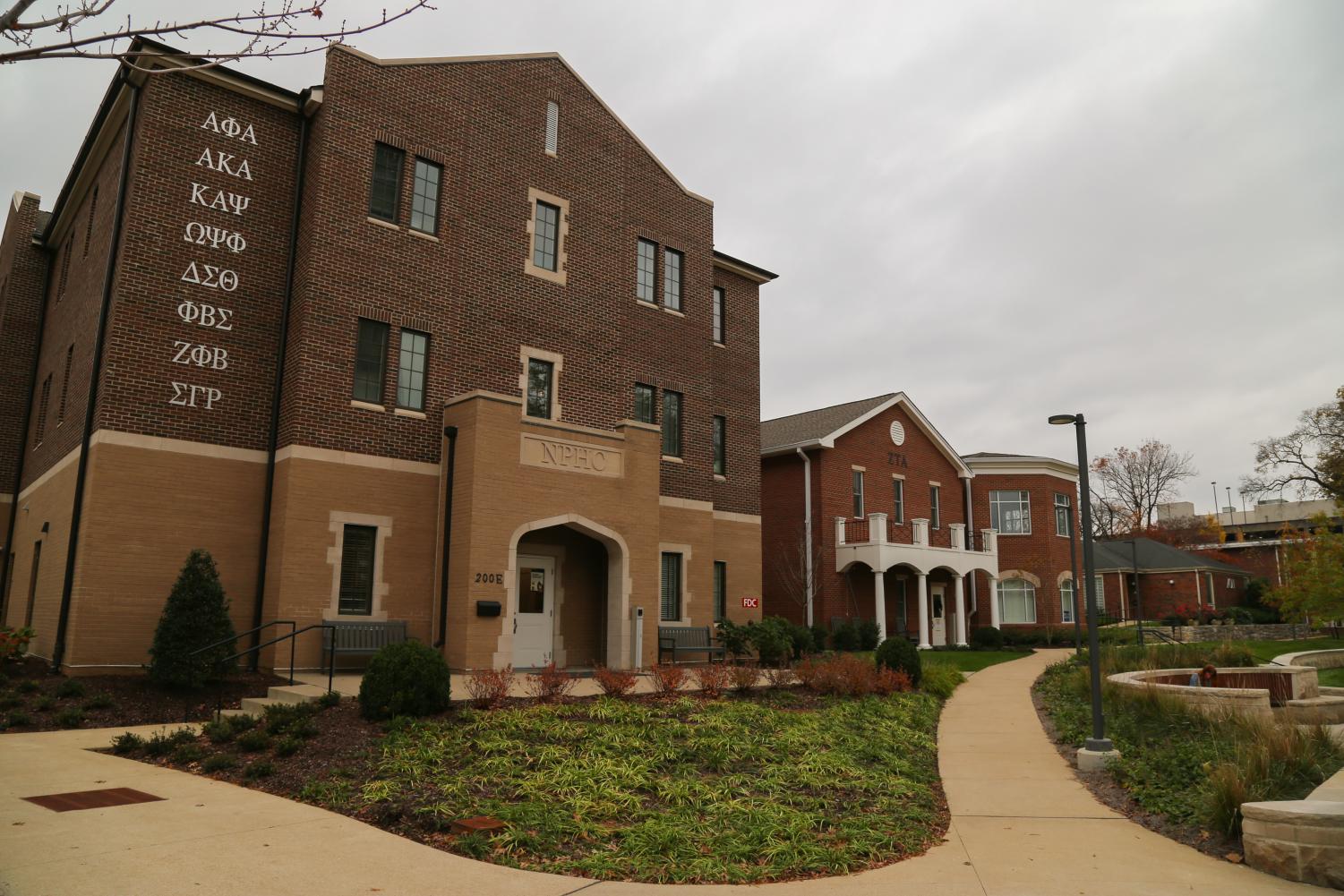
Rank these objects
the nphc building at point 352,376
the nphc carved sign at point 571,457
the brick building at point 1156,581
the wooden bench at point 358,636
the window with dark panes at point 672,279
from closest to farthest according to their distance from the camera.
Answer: the nphc building at point 352,376
the wooden bench at point 358,636
the nphc carved sign at point 571,457
the window with dark panes at point 672,279
the brick building at point 1156,581

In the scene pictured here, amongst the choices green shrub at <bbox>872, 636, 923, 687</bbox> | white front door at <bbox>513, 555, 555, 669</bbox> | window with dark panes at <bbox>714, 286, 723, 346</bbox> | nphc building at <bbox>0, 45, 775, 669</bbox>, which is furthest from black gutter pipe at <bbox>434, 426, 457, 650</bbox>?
window with dark panes at <bbox>714, 286, 723, 346</bbox>

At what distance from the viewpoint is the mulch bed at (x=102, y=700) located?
1243 cm

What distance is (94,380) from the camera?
1570 cm

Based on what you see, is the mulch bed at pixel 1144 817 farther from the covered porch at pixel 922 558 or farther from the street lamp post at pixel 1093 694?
the covered porch at pixel 922 558

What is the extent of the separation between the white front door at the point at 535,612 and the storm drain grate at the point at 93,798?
32.7ft

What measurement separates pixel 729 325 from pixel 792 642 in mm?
9013

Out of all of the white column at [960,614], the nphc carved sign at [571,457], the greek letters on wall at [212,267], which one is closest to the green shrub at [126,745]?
the greek letters on wall at [212,267]

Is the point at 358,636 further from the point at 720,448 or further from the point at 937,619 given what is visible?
the point at 937,619

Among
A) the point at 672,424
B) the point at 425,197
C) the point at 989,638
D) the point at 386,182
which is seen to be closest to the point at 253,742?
the point at 386,182

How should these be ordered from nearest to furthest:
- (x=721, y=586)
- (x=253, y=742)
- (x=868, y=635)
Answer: (x=253, y=742) < (x=721, y=586) < (x=868, y=635)

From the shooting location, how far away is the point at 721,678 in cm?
1402

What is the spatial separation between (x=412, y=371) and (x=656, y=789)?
37.6ft

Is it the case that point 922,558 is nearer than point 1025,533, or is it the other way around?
point 922,558

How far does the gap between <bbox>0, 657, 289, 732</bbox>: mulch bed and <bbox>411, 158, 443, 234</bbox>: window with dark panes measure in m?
9.10
